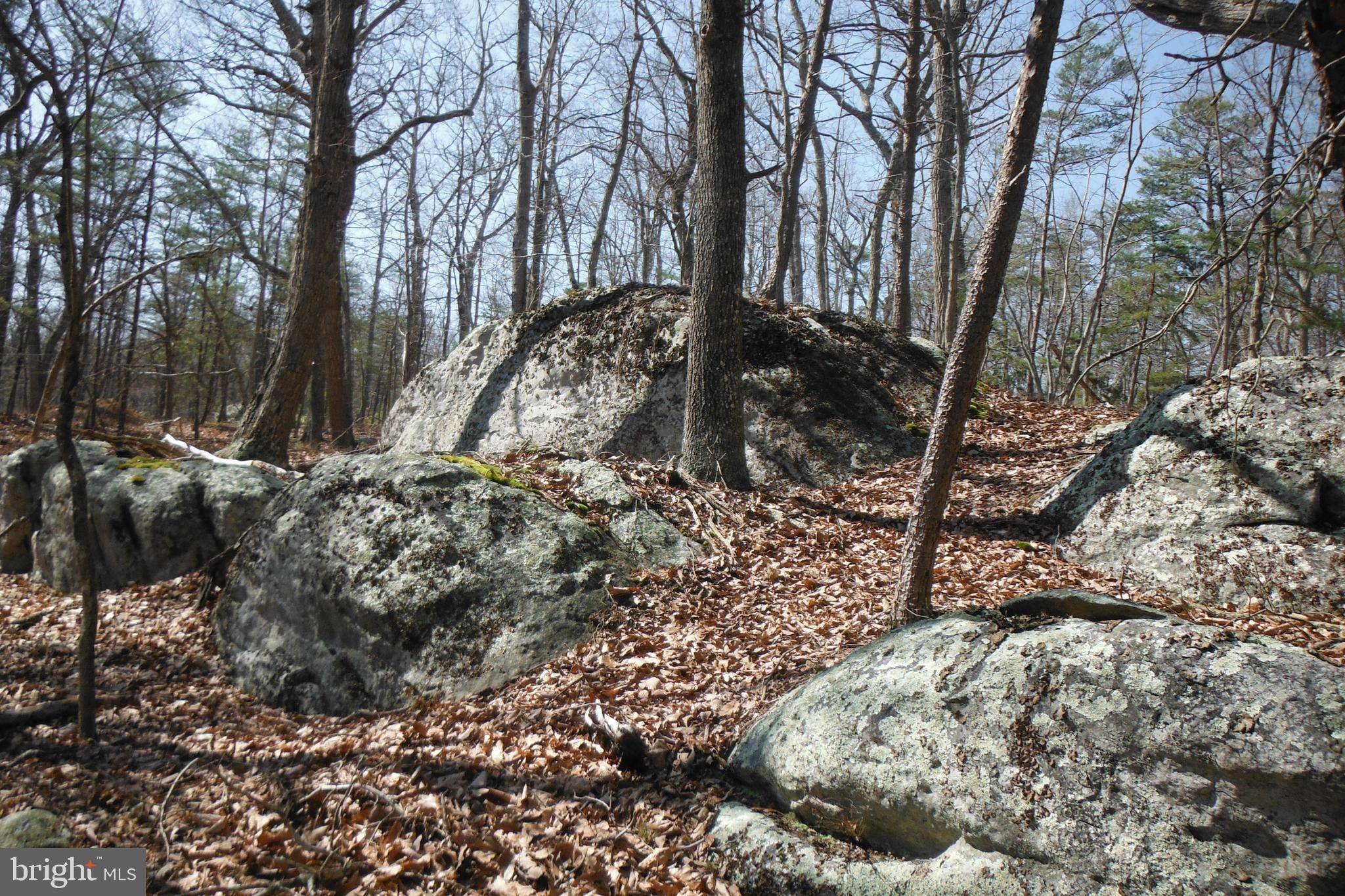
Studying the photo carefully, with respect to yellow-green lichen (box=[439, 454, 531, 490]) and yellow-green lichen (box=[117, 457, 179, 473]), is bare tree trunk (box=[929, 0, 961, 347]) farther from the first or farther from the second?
yellow-green lichen (box=[117, 457, 179, 473])

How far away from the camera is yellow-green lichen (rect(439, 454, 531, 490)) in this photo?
578cm

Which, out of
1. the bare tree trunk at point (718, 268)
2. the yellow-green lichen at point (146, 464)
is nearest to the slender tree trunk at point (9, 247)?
the yellow-green lichen at point (146, 464)

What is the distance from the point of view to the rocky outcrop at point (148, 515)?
672 cm

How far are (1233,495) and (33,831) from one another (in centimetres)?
713

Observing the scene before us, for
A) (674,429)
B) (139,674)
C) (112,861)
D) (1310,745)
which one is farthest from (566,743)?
(674,429)

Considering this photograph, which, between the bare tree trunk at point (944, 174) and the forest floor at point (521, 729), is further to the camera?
the bare tree trunk at point (944, 174)

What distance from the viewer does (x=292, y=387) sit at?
28.0 feet

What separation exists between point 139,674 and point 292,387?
13.6ft

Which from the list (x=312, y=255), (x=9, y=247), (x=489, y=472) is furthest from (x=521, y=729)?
(x=9, y=247)

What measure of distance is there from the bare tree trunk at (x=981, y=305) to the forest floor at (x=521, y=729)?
0.65 m

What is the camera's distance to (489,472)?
19.4 ft

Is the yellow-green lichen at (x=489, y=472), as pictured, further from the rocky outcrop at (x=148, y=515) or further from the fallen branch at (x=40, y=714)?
the fallen branch at (x=40, y=714)

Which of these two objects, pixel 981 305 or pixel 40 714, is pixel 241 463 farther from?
pixel 981 305

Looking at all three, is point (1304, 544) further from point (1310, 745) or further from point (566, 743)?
point (566, 743)
